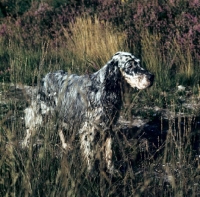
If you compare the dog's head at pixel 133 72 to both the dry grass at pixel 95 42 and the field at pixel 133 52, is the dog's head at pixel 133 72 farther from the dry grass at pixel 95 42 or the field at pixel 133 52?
the dry grass at pixel 95 42

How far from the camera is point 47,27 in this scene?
1167 cm

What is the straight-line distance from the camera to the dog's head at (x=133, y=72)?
4.71 m

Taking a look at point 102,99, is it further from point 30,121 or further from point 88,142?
point 30,121

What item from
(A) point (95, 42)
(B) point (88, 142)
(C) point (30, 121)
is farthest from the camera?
(A) point (95, 42)

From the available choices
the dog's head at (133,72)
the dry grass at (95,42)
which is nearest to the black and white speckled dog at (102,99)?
the dog's head at (133,72)

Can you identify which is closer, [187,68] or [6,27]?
[187,68]

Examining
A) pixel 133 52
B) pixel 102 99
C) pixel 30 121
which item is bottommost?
A: pixel 133 52

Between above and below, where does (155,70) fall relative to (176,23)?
below

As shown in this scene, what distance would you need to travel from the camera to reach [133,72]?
479cm

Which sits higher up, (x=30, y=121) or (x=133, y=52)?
(x=30, y=121)

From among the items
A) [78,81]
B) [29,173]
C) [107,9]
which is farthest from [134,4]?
[29,173]

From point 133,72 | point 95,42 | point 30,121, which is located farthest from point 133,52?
point 30,121

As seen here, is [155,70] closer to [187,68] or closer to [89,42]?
[187,68]

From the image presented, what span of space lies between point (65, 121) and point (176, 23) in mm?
4888
